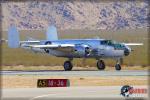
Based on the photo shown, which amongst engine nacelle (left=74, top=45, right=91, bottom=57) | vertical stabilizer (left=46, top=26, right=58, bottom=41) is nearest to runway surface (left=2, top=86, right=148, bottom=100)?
engine nacelle (left=74, top=45, right=91, bottom=57)

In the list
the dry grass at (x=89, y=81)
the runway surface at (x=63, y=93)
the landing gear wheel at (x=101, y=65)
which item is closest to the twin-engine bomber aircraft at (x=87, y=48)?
the landing gear wheel at (x=101, y=65)

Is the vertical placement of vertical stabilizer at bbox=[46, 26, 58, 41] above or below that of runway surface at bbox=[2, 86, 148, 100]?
above

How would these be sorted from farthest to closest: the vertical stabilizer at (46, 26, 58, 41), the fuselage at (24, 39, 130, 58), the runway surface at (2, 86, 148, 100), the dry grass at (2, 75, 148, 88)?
the vertical stabilizer at (46, 26, 58, 41), the fuselage at (24, 39, 130, 58), the dry grass at (2, 75, 148, 88), the runway surface at (2, 86, 148, 100)

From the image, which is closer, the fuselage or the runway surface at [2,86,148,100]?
the runway surface at [2,86,148,100]

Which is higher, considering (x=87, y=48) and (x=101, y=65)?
(x=87, y=48)

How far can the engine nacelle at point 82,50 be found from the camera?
42.3 m

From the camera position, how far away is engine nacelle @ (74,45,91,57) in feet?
139

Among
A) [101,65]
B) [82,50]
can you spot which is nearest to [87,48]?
[82,50]

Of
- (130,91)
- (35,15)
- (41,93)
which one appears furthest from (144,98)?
(35,15)

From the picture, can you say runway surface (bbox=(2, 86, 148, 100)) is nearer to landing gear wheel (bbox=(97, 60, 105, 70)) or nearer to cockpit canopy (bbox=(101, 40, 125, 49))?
landing gear wheel (bbox=(97, 60, 105, 70))

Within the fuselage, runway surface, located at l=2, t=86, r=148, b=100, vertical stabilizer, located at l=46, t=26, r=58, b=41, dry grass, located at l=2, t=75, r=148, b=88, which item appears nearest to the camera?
runway surface, located at l=2, t=86, r=148, b=100

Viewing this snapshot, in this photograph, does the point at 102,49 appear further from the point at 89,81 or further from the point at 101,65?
the point at 89,81

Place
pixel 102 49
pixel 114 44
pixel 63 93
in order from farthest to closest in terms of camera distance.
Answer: pixel 114 44
pixel 102 49
pixel 63 93

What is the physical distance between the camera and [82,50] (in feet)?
139
